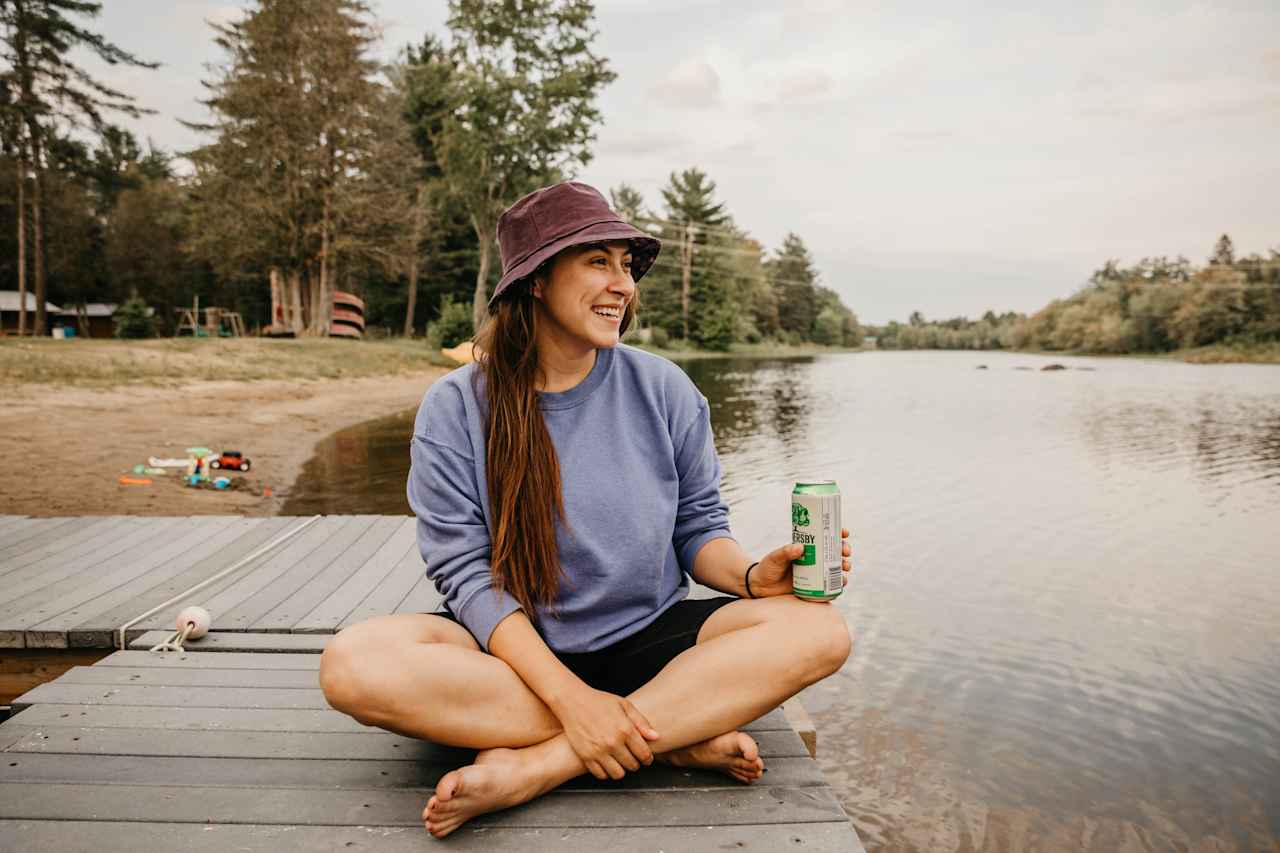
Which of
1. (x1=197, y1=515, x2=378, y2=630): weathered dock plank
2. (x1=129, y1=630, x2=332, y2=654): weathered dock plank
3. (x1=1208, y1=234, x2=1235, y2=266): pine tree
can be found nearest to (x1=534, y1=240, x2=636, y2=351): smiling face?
(x1=129, y1=630, x2=332, y2=654): weathered dock plank

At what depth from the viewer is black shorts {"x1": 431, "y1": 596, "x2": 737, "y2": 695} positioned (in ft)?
7.09

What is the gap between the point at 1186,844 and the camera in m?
3.32

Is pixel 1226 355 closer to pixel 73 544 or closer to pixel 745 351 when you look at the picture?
pixel 745 351

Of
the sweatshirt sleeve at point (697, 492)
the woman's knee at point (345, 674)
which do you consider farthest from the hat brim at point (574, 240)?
the woman's knee at point (345, 674)

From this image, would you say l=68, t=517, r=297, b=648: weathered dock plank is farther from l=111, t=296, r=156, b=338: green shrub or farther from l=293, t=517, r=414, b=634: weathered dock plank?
l=111, t=296, r=156, b=338: green shrub

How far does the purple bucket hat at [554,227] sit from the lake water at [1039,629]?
2.62 meters

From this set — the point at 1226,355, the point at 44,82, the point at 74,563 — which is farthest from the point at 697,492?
the point at 1226,355

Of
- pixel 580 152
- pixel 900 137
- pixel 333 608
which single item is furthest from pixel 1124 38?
pixel 333 608

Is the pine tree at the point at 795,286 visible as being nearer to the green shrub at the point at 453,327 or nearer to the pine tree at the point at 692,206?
the pine tree at the point at 692,206

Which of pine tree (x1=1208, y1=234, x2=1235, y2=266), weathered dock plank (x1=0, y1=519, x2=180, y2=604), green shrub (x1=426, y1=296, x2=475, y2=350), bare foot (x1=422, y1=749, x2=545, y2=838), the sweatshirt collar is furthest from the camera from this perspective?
pine tree (x1=1208, y1=234, x2=1235, y2=266)

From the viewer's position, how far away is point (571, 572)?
2146 mm

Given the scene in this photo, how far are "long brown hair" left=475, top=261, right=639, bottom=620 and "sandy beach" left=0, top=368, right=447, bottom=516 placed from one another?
658cm

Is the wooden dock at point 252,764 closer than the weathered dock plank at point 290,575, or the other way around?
the wooden dock at point 252,764

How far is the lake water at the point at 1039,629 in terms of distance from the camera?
356cm
